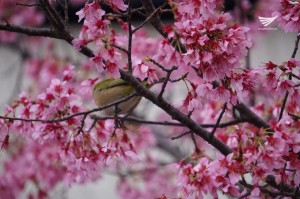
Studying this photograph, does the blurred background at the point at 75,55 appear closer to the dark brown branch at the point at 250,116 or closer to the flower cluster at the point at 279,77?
the dark brown branch at the point at 250,116

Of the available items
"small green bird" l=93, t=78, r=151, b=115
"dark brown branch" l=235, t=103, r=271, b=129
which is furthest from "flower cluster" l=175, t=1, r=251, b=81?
"dark brown branch" l=235, t=103, r=271, b=129

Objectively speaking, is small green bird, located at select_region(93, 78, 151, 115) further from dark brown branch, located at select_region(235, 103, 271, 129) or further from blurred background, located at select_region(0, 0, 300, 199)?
blurred background, located at select_region(0, 0, 300, 199)

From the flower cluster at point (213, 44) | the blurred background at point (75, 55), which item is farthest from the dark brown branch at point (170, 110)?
the blurred background at point (75, 55)

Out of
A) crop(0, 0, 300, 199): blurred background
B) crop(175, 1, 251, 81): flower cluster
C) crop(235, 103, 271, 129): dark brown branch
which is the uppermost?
crop(175, 1, 251, 81): flower cluster

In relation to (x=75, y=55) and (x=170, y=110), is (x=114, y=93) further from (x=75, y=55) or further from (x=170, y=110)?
(x=75, y=55)

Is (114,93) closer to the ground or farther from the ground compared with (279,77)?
closer to the ground

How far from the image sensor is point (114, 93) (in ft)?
8.41

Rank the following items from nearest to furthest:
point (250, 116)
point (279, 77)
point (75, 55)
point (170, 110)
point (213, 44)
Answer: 1. point (213, 44)
2. point (279, 77)
3. point (170, 110)
4. point (250, 116)
5. point (75, 55)

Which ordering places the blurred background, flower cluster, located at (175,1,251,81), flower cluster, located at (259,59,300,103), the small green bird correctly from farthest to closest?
the blurred background
the small green bird
flower cluster, located at (259,59,300,103)
flower cluster, located at (175,1,251,81)

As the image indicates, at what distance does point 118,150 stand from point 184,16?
72 cm

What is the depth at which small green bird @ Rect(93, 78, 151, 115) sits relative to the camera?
99.1 inches

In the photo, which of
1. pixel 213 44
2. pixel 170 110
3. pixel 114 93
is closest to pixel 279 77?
pixel 213 44

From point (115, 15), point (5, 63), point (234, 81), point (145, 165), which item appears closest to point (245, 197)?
point (234, 81)

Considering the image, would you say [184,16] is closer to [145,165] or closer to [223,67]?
[223,67]
